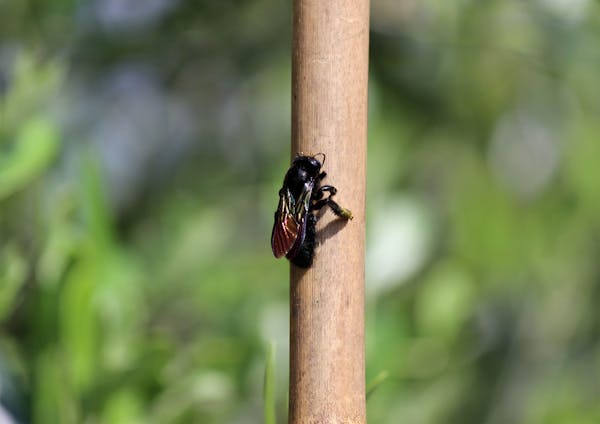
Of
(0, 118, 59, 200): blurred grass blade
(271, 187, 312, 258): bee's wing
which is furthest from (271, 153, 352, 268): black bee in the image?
(0, 118, 59, 200): blurred grass blade

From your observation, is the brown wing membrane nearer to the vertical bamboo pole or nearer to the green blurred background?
the vertical bamboo pole

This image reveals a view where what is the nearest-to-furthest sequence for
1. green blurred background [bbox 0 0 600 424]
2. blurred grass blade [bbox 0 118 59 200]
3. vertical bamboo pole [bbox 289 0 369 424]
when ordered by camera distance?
1. vertical bamboo pole [bbox 289 0 369 424]
2. blurred grass blade [bbox 0 118 59 200]
3. green blurred background [bbox 0 0 600 424]

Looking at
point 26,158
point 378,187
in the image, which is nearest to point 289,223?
point 26,158

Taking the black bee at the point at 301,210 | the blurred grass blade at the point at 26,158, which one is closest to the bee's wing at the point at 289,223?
the black bee at the point at 301,210

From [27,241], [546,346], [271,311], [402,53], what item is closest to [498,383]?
[546,346]

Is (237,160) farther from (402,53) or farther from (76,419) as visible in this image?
(76,419)

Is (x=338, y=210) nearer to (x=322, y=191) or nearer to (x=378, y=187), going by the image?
(x=322, y=191)
